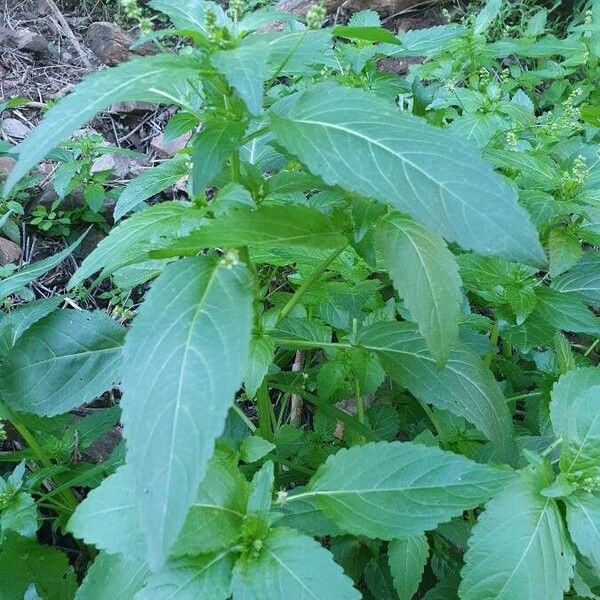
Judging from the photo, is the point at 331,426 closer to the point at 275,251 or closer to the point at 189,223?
the point at 275,251

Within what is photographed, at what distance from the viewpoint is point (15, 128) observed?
3.19m

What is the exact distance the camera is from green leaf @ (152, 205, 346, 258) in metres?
1.12

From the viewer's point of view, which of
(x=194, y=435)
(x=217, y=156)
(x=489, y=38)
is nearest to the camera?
(x=194, y=435)

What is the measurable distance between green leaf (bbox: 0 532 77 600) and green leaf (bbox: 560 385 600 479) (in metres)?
1.37

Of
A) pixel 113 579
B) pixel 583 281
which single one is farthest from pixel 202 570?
pixel 583 281

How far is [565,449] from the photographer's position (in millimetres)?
1447

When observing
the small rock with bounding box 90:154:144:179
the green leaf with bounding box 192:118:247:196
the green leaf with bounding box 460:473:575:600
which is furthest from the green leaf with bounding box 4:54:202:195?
the small rock with bounding box 90:154:144:179

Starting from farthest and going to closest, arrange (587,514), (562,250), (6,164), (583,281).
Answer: (6,164) → (583,281) → (562,250) → (587,514)

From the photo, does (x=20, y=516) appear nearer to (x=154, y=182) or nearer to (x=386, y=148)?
(x=154, y=182)

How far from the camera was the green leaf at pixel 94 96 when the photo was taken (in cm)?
97

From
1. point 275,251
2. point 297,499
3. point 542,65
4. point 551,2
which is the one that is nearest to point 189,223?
point 275,251

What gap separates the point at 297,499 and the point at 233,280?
57 cm

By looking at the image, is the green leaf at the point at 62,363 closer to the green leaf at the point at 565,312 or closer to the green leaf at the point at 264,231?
the green leaf at the point at 264,231

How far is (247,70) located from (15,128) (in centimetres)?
260
